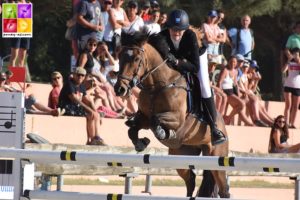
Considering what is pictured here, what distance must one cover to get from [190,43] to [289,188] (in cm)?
903

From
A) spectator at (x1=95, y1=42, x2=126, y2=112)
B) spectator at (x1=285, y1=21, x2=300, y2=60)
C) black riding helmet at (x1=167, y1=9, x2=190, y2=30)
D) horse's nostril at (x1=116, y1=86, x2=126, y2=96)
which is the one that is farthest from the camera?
spectator at (x1=285, y1=21, x2=300, y2=60)

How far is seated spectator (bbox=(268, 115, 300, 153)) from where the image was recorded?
19.7 meters

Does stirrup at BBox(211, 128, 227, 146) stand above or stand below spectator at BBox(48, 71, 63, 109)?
below

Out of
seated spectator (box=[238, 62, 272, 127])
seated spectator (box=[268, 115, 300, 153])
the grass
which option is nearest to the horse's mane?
the grass

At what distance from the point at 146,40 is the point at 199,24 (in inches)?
691

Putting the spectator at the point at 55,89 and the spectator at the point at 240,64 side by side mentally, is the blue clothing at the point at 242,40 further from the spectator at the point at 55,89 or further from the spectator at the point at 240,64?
the spectator at the point at 55,89

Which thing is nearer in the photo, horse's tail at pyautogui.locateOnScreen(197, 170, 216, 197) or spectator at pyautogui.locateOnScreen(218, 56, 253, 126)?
horse's tail at pyautogui.locateOnScreen(197, 170, 216, 197)

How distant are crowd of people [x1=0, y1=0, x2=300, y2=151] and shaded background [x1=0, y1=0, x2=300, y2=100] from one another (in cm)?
657

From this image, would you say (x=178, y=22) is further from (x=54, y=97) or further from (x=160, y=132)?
(x=54, y=97)

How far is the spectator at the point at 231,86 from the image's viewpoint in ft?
69.0

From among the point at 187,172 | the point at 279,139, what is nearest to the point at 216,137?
the point at 187,172

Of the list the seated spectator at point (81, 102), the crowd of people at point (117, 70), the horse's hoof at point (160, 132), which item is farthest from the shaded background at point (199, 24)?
the horse's hoof at point (160, 132)

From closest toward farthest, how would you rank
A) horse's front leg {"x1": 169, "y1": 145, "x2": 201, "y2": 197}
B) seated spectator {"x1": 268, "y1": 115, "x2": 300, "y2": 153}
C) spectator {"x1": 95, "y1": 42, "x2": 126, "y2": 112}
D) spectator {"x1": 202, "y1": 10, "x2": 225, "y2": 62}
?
1. horse's front leg {"x1": 169, "y1": 145, "x2": 201, "y2": 197}
2. spectator {"x1": 95, "y1": 42, "x2": 126, "y2": 112}
3. seated spectator {"x1": 268, "y1": 115, "x2": 300, "y2": 153}
4. spectator {"x1": 202, "y1": 10, "x2": 225, "y2": 62}

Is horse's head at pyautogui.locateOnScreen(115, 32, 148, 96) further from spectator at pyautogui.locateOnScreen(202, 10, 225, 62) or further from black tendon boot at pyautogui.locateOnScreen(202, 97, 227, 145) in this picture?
spectator at pyautogui.locateOnScreen(202, 10, 225, 62)
